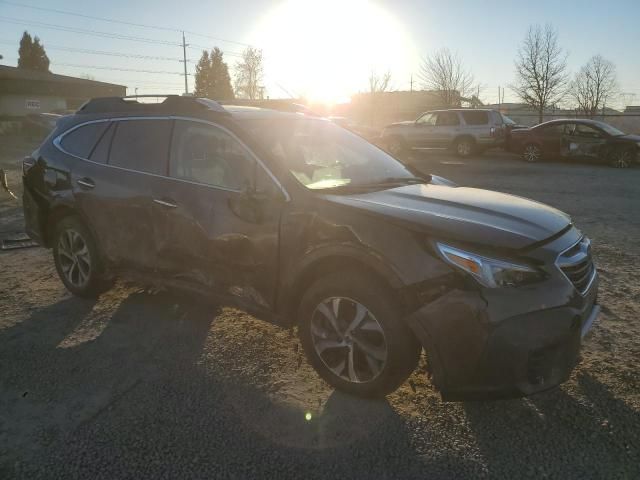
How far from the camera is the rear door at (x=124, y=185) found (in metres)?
3.84

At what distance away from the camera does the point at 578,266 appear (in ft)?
9.05

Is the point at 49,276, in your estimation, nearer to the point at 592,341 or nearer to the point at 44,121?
the point at 592,341

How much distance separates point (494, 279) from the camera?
245 cm

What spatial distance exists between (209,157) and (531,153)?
58.4ft

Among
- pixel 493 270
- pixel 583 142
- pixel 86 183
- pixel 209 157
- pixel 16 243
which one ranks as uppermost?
pixel 583 142

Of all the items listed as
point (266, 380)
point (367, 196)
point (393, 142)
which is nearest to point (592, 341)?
point (367, 196)

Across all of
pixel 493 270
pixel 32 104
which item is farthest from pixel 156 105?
pixel 32 104

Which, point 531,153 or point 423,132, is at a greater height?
point 423,132

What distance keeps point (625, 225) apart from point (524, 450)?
6.52 meters

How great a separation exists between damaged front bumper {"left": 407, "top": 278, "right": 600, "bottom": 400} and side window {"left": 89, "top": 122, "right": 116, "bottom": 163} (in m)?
3.01

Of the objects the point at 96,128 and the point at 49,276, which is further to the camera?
the point at 49,276

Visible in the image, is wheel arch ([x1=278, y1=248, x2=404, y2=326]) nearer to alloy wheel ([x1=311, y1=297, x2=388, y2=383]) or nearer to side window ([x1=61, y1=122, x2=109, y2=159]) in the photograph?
alloy wheel ([x1=311, y1=297, x2=388, y2=383])

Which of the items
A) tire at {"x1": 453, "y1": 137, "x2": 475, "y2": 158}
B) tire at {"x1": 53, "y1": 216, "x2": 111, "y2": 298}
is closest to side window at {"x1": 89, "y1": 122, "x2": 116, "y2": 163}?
tire at {"x1": 53, "y1": 216, "x2": 111, "y2": 298}

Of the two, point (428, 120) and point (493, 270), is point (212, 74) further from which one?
point (493, 270)
